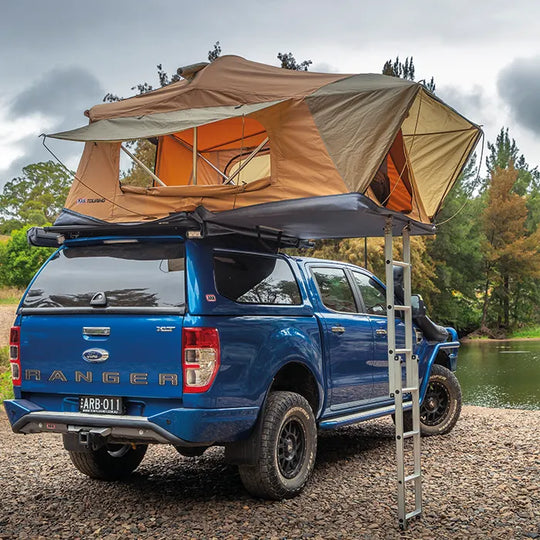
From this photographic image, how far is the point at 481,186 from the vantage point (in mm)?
63156

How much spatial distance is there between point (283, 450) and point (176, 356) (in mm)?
1418

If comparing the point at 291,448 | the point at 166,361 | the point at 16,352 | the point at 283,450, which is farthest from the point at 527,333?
the point at 166,361

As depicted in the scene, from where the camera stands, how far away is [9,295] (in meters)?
32.8

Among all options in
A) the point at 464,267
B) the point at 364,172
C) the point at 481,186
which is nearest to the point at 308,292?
the point at 364,172

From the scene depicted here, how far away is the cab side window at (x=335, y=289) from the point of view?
740cm

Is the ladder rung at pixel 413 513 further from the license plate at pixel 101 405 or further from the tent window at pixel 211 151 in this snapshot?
the tent window at pixel 211 151

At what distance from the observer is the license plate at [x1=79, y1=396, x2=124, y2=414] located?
566 cm

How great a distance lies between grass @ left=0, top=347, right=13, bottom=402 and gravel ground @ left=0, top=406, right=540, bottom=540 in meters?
5.50

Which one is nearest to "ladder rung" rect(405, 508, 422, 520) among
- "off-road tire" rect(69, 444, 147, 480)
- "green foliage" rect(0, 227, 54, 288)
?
"off-road tire" rect(69, 444, 147, 480)

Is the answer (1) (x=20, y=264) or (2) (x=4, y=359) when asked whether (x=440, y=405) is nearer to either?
(2) (x=4, y=359)

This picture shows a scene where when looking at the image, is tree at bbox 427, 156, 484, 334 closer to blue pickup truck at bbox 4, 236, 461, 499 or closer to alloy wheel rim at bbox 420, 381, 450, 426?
alloy wheel rim at bbox 420, 381, 450, 426

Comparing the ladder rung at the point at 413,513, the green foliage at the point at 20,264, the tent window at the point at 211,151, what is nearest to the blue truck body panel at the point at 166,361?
the ladder rung at the point at 413,513

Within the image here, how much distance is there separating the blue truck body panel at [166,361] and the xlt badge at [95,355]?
2cm

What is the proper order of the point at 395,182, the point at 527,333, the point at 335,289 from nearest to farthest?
the point at 395,182, the point at 335,289, the point at 527,333
